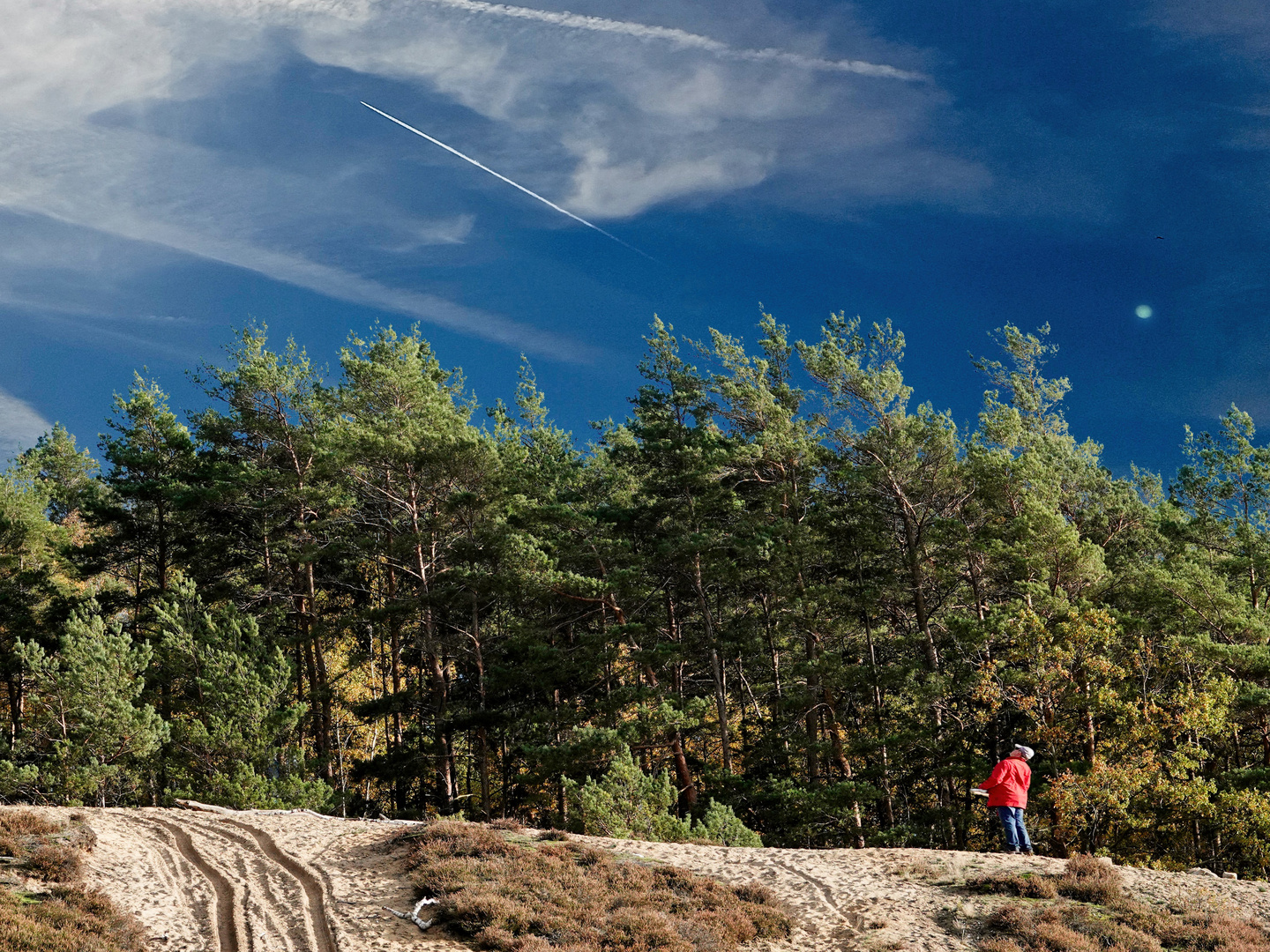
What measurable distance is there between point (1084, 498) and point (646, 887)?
854 inches

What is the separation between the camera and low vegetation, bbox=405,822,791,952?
11.9 meters

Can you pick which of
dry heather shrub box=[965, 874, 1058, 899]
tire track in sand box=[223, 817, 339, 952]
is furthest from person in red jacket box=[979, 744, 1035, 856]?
tire track in sand box=[223, 817, 339, 952]

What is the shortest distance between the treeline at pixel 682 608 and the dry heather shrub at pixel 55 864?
26.8 ft

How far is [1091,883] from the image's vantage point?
13.9m

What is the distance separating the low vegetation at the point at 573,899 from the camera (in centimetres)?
1193

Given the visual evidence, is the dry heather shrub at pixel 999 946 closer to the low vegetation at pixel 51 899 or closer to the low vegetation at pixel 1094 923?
the low vegetation at pixel 1094 923

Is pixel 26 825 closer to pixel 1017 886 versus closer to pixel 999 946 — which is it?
pixel 999 946

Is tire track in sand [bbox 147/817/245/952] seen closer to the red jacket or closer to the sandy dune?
the sandy dune

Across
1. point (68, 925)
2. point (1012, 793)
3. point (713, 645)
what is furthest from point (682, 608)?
point (68, 925)

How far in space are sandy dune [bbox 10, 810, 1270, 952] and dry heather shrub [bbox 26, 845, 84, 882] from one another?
1.02 feet

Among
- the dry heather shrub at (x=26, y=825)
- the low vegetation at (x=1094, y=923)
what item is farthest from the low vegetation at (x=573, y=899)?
the dry heather shrub at (x=26, y=825)

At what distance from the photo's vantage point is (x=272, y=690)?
2305 cm

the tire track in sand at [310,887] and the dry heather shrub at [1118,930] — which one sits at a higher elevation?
the tire track in sand at [310,887]

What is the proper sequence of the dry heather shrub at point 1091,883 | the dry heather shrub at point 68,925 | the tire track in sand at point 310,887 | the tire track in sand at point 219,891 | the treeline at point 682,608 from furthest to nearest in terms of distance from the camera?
the treeline at point 682,608 < the dry heather shrub at point 1091,883 < the tire track in sand at point 310,887 < the tire track in sand at point 219,891 < the dry heather shrub at point 68,925
